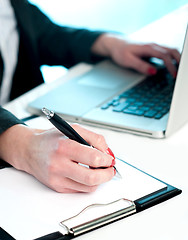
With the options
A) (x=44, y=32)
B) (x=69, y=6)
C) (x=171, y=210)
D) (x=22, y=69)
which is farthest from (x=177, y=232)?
(x=69, y=6)

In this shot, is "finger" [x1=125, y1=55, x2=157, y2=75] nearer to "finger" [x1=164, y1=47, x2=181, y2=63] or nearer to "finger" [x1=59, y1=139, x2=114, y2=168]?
"finger" [x1=164, y1=47, x2=181, y2=63]

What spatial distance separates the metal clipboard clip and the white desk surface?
0.04 ft

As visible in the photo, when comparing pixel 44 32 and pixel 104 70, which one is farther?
pixel 44 32

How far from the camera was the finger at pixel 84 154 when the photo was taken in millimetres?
503

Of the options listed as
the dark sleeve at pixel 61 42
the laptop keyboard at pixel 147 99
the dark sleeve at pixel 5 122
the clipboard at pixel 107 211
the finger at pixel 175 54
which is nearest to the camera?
the clipboard at pixel 107 211

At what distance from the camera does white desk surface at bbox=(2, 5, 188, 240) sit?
0.47 m

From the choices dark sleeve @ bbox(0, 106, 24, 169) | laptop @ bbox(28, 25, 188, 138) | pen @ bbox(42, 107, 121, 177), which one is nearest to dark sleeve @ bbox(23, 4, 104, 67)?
laptop @ bbox(28, 25, 188, 138)

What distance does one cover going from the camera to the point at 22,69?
1.13 meters

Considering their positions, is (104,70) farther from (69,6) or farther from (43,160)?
(69,6)

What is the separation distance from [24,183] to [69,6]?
241cm

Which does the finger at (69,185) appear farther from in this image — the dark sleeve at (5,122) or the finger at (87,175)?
the dark sleeve at (5,122)

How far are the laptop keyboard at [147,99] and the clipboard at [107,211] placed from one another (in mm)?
232

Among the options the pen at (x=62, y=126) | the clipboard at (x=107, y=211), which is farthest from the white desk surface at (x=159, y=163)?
the pen at (x=62, y=126)

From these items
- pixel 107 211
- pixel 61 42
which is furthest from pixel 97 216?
pixel 61 42
